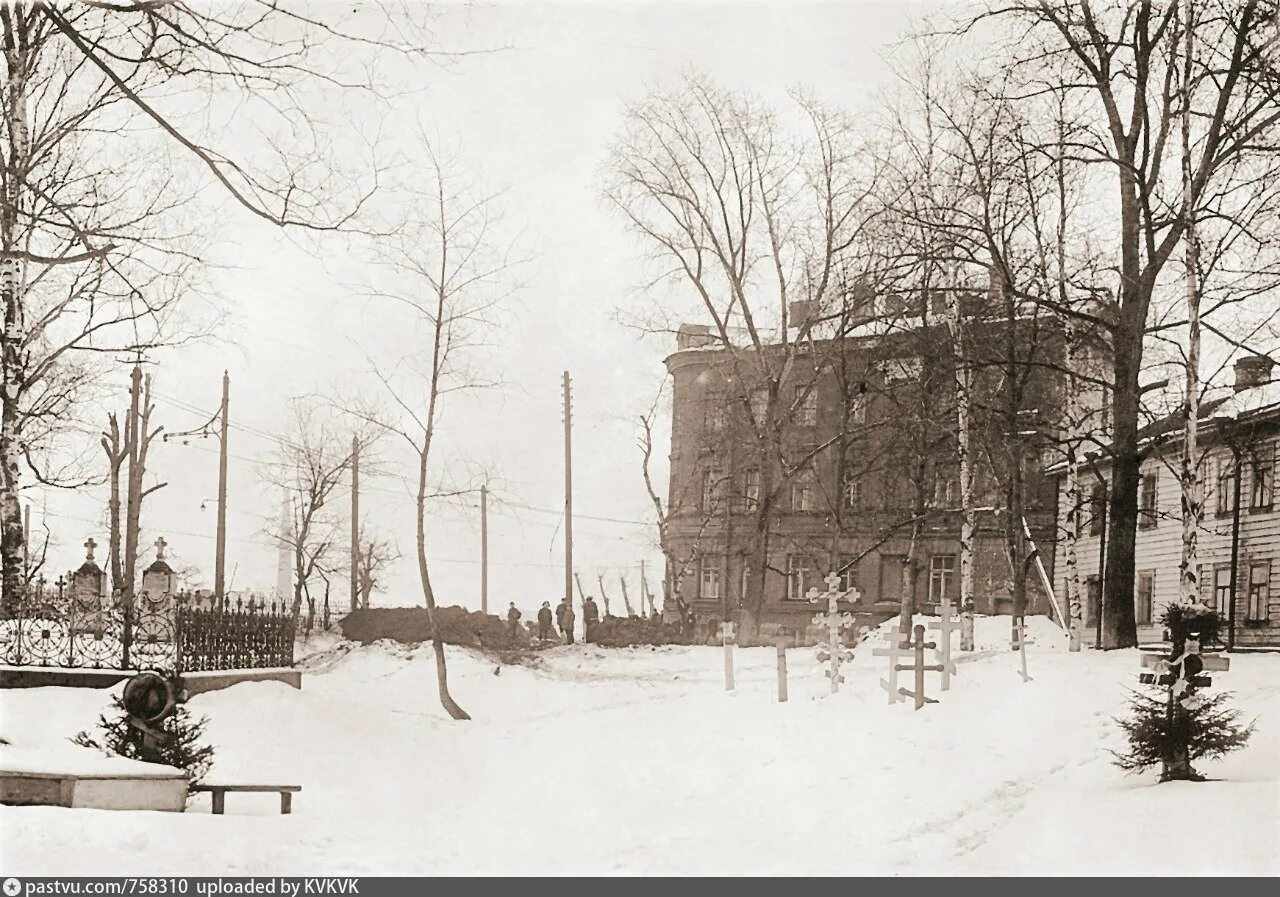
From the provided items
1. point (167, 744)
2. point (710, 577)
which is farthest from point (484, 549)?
point (167, 744)

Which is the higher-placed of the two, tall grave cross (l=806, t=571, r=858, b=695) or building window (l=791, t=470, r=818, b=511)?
building window (l=791, t=470, r=818, b=511)

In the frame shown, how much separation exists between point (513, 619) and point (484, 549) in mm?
4818

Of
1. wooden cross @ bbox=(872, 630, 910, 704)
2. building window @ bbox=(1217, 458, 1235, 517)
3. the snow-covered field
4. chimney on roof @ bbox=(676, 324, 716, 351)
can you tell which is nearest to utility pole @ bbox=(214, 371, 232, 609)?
the snow-covered field

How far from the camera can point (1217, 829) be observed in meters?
7.98

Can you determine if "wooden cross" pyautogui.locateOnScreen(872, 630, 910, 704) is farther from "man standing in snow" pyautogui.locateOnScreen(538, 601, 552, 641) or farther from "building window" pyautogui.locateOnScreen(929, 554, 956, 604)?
"building window" pyautogui.locateOnScreen(929, 554, 956, 604)

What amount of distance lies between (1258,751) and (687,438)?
754 inches

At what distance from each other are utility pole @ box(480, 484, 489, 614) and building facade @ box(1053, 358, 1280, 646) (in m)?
9.07

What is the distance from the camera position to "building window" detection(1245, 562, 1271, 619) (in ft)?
82.6

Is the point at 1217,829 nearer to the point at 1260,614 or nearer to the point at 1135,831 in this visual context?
the point at 1135,831

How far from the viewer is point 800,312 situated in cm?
2455

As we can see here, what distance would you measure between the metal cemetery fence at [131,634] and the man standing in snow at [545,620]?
51.2 ft

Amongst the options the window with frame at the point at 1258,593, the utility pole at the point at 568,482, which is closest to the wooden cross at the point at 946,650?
the utility pole at the point at 568,482

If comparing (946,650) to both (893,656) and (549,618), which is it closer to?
(893,656)
